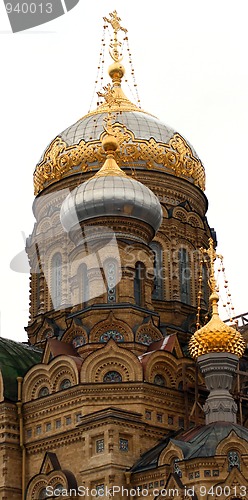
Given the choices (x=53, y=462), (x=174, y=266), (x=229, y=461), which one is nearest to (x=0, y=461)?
(x=53, y=462)

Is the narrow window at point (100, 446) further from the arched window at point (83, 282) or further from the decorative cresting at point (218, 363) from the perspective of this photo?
the arched window at point (83, 282)

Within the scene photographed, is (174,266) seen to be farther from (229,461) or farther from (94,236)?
(229,461)

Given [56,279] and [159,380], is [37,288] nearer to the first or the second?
[56,279]

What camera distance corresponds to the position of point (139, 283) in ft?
68.4

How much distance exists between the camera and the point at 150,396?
62.1 ft

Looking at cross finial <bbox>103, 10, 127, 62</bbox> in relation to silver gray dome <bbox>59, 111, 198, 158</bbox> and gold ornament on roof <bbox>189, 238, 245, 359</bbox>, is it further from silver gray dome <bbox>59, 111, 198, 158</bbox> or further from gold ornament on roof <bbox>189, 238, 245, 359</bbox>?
gold ornament on roof <bbox>189, 238, 245, 359</bbox>

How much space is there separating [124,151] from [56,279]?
11.0 ft

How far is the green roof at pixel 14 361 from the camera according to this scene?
65.5 feet

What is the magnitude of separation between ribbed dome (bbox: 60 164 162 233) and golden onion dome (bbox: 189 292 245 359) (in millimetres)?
3231

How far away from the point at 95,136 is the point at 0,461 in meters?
8.75

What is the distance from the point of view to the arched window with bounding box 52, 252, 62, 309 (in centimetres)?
2367

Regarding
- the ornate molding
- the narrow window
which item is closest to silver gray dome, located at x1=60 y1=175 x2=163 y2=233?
the ornate molding

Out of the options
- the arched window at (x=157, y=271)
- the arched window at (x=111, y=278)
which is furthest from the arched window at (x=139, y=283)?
the arched window at (x=157, y=271)

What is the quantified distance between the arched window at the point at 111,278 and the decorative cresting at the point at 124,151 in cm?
441
